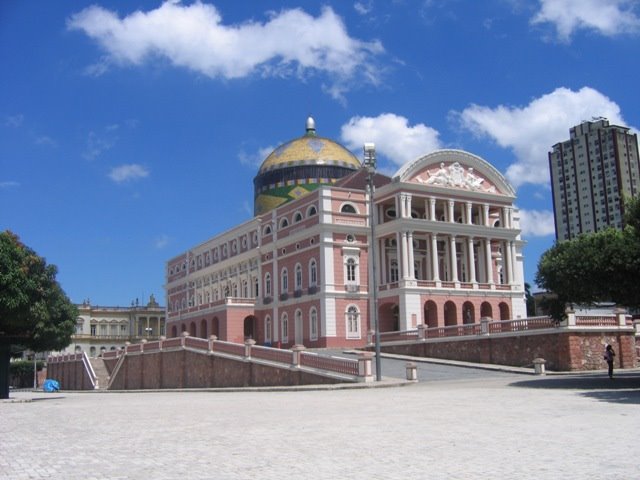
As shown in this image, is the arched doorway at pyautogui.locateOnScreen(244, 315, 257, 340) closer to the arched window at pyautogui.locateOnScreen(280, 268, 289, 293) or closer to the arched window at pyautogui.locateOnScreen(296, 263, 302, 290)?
the arched window at pyautogui.locateOnScreen(280, 268, 289, 293)

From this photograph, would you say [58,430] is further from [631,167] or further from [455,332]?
[631,167]

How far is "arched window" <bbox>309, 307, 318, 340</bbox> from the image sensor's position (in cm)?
5056

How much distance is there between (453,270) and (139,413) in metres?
35.7

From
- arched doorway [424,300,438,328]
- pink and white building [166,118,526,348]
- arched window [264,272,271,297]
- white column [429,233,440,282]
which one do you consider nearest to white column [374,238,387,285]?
pink and white building [166,118,526,348]

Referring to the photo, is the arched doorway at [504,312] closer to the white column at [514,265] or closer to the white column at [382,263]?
the white column at [514,265]

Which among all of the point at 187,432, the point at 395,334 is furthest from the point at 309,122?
the point at 187,432

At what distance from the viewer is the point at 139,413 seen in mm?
18141

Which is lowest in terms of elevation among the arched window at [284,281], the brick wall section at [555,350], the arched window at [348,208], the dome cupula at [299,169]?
the brick wall section at [555,350]

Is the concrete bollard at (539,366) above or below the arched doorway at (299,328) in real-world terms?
below

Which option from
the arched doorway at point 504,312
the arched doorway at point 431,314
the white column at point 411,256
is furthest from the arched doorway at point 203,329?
the arched doorway at point 504,312

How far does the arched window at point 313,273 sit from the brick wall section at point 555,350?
14.5 m

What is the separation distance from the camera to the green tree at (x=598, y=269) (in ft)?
80.4

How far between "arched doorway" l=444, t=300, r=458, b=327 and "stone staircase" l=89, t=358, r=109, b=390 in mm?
30398

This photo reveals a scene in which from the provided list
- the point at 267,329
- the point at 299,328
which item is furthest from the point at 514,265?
the point at 267,329
